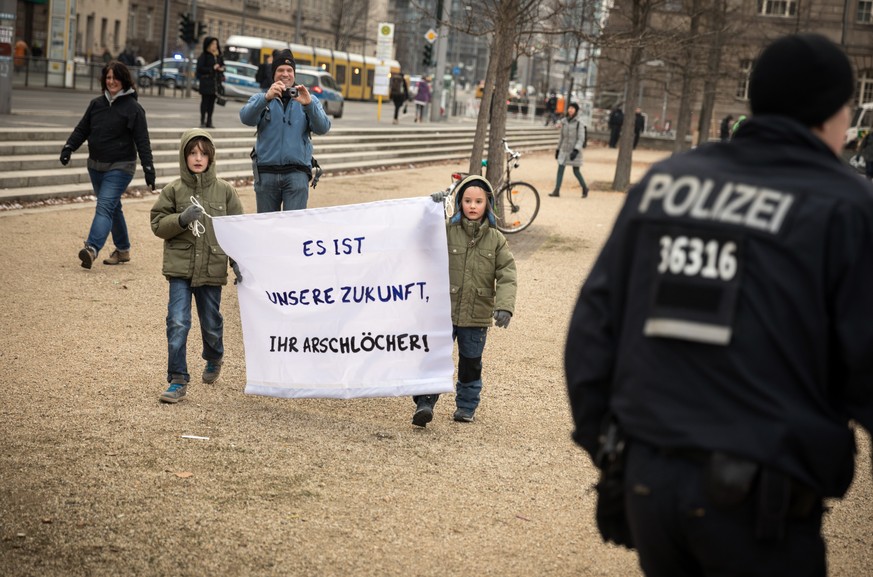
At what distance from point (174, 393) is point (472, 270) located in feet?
6.24

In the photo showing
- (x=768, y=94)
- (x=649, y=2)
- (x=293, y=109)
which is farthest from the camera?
(x=649, y=2)

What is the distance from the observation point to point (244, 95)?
1823 inches

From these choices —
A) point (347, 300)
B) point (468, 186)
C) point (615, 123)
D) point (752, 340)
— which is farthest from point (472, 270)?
point (615, 123)

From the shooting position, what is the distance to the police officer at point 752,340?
2.37 meters

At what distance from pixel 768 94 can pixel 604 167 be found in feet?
111

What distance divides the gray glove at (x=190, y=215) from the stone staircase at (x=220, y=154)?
29.1ft

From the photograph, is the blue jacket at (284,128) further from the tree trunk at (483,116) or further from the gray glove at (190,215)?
the tree trunk at (483,116)

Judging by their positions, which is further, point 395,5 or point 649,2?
point 395,5

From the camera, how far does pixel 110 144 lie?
10805 millimetres

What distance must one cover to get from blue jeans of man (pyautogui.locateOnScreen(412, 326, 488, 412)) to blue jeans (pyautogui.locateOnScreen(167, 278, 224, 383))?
138 cm

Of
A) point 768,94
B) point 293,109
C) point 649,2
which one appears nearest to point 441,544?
point 768,94

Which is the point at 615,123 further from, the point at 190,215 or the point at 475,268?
the point at 190,215

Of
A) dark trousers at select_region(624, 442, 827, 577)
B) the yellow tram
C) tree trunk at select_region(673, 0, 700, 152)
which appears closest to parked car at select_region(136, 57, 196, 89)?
the yellow tram

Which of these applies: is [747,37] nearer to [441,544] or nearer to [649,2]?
[649,2]
